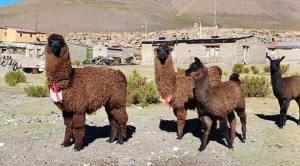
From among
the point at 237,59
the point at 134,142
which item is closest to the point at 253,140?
the point at 134,142

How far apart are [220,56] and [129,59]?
18303 mm

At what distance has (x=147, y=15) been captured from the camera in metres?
171

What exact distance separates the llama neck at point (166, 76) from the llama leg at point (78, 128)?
202cm

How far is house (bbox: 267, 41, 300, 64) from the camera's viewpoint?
5269cm

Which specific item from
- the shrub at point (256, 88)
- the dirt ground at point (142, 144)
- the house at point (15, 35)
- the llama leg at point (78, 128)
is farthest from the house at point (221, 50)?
the llama leg at point (78, 128)

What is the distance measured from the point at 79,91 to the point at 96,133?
2149 millimetres

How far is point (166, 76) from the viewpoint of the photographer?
8.75m

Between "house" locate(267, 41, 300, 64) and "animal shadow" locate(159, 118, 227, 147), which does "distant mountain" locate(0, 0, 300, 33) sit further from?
"animal shadow" locate(159, 118, 227, 147)

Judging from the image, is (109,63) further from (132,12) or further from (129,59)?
(132,12)

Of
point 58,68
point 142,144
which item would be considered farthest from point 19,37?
point 58,68

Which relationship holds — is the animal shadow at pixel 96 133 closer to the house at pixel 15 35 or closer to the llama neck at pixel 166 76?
the llama neck at pixel 166 76

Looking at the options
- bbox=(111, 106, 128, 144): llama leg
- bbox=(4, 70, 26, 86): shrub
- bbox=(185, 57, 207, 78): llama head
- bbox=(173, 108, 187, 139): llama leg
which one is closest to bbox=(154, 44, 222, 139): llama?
bbox=(173, 108, 187, 139): llama leg

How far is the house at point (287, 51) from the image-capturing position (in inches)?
2075

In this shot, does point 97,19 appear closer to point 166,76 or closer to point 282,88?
point 282,88
